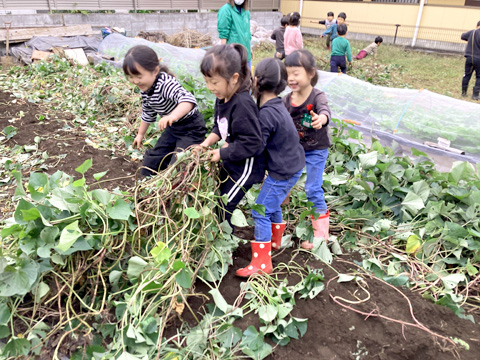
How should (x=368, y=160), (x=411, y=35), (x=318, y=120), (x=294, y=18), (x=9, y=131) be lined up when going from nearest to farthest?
(x=318, y=120) < (x=368, y=160) < (x=9, y=131) < (x=294, y=18) < (x=411, y=35)

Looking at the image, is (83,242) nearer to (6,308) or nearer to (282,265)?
(6,308)

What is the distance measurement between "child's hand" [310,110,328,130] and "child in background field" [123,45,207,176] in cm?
92

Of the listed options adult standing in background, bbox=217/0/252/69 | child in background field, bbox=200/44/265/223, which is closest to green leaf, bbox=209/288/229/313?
child in background field, bbox=200/44/265/223

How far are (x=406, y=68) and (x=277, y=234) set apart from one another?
10262mm

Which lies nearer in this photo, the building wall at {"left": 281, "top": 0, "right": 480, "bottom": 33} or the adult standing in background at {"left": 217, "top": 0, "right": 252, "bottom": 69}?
the adult standing in background at {"left": 217, "top": 0, "right": 252, "bottom": 69}

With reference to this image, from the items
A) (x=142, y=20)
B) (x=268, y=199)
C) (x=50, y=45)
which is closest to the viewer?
(x=268, y=199)

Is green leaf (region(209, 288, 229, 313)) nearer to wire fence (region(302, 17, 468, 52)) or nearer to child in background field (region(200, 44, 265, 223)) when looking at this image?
child in background field (region(200, 44, 265, 223))

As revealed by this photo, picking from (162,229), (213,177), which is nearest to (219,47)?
(213,177)

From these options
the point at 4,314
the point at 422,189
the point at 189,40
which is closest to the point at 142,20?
the point at 189,40

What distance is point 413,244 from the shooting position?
2.68 m

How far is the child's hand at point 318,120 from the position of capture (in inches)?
97.0

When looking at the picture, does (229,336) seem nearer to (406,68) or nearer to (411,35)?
(406,68)

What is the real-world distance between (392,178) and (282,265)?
1257 millimetres

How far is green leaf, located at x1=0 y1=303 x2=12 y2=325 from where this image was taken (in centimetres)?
172
